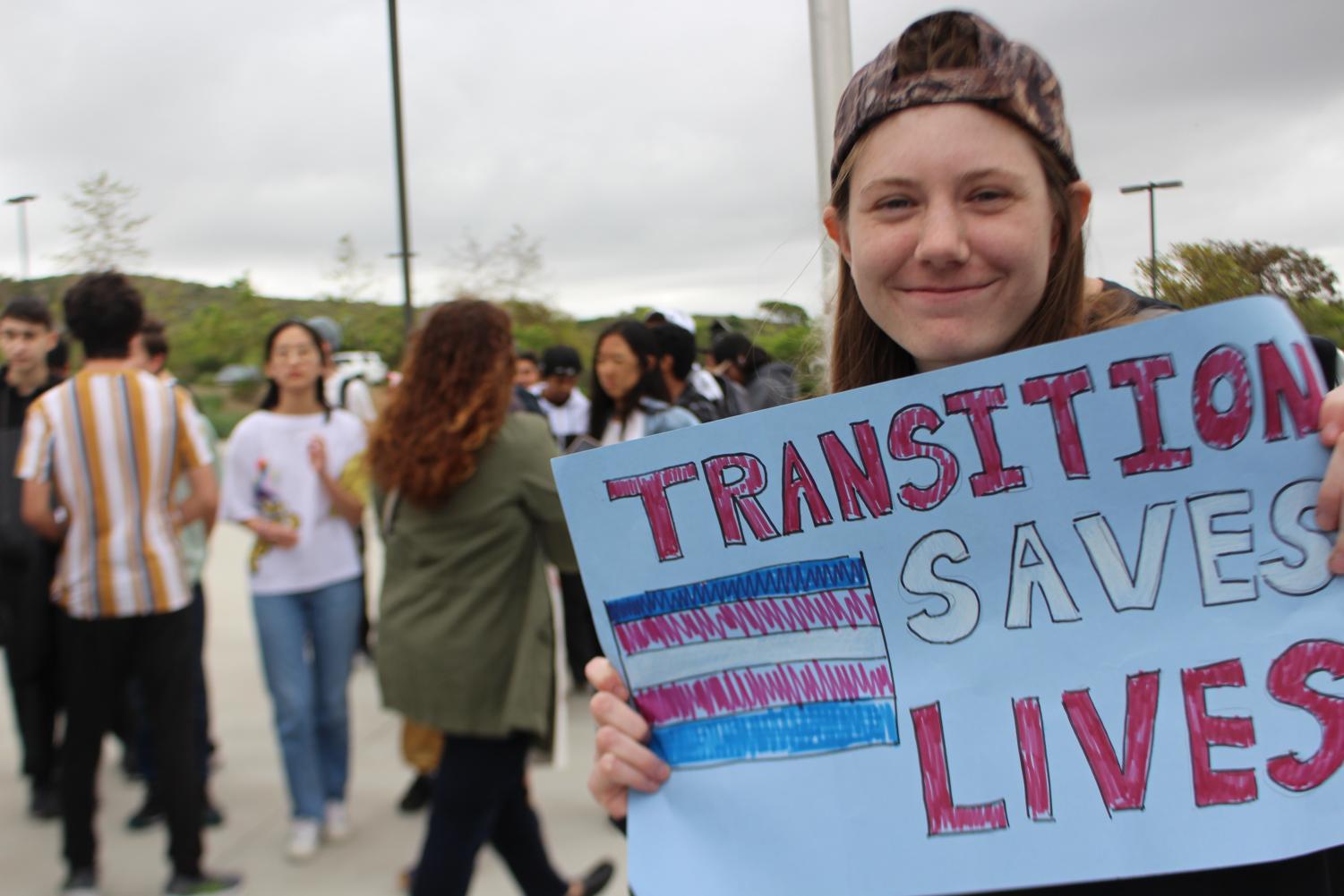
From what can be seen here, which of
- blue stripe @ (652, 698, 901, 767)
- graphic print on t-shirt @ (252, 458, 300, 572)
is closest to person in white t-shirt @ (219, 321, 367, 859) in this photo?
graphic print on t-shirt @ (252, 458, 300, 572)

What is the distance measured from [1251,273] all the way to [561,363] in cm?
613

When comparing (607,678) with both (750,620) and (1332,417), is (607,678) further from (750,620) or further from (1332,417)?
(1332,417)

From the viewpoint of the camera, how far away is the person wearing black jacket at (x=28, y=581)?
3.89 metres

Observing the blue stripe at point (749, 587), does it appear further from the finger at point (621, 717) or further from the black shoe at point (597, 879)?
the black shoe at point (597, 879)

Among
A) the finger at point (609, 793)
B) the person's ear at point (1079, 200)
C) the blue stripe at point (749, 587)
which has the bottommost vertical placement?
the finger at point (609, 793)

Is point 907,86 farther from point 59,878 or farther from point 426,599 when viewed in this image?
point 59,878

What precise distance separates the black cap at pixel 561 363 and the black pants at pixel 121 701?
371cm

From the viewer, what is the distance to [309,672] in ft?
13.5

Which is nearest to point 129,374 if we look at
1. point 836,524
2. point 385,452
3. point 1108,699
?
point 385,452

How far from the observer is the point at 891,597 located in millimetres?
1097

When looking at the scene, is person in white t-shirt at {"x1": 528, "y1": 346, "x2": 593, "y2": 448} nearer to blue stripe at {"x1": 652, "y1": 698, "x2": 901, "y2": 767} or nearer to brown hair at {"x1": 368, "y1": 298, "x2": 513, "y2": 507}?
brown hair at {"x1": 368, "y1": 298, "x2": 513, "y2": 507}

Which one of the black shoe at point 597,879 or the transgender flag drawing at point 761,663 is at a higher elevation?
the transgender flag drawing at point 761,663

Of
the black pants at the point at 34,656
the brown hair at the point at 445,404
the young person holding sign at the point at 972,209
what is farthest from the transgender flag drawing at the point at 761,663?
the black pants at the point at 34,656

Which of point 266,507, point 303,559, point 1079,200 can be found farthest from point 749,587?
point 266,507
